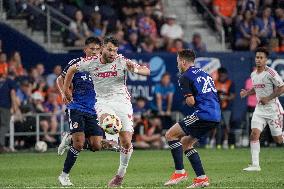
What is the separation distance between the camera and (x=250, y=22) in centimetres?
3089

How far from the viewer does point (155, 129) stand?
27.9 m

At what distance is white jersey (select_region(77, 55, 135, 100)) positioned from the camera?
1552 cm

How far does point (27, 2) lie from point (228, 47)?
22.9 feet

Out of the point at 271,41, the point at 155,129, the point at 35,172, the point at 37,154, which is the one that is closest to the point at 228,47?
the point at 271,41

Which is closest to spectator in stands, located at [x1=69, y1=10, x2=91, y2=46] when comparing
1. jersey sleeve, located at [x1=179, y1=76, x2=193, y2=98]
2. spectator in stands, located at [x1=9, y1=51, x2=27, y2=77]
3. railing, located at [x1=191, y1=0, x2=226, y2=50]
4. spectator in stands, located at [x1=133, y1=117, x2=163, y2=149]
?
spectator in stands, located at [x1=9, y1=51, x2=27, y2=77]

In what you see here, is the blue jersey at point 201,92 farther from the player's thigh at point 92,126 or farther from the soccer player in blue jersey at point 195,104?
the player's thigh at point 92,126

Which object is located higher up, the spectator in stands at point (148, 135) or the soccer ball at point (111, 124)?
the soccer ball at point (111, 124)

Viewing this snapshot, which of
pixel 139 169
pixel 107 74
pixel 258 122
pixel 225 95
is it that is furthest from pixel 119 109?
pixel 225 95

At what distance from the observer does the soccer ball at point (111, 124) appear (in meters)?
15.0

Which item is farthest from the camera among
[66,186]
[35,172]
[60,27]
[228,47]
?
[228,47]

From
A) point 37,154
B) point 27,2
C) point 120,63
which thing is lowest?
point 37,154

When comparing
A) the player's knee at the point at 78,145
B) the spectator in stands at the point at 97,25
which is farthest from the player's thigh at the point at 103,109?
the spectator in stands at the point at 97,25

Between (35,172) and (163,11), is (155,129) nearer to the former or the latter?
(163,11)

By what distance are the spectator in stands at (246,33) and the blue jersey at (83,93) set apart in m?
13.7
